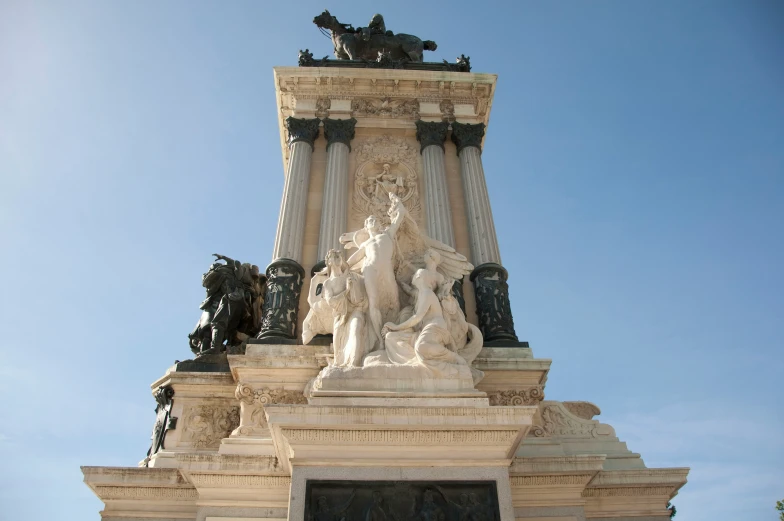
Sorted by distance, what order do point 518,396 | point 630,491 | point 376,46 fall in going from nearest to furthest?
1. point 630,491
2. point 518,396
3. point 376,46

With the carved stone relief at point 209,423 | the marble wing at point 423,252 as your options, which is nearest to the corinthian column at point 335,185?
the marble wing at point 423,252

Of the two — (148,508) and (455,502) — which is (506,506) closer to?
(455,502)

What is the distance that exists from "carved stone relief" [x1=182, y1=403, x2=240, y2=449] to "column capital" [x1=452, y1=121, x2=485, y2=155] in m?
8.30

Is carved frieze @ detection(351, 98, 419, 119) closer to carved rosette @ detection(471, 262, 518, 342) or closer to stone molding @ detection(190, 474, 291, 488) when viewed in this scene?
carved rosette @ detection(471, 262, 518, 342)

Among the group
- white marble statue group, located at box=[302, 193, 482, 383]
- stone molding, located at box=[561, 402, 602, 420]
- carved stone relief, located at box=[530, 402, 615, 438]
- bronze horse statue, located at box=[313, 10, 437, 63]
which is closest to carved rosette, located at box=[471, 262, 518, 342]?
white marble statue group, located at box=[302, 193, 482, 383]

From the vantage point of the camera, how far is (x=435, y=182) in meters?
13.4

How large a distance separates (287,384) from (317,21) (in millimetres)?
13649

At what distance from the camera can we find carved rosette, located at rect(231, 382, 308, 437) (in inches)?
360

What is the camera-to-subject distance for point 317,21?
18938mm

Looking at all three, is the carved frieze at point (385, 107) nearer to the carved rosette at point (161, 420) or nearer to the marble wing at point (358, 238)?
the marble wing at point (358, 238)

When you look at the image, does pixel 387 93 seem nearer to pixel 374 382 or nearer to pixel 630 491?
pixel 374 382

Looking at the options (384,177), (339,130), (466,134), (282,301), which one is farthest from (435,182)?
(282,301)

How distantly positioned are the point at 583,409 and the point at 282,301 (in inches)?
238

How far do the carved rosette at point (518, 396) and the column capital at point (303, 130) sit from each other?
7.61 meters
